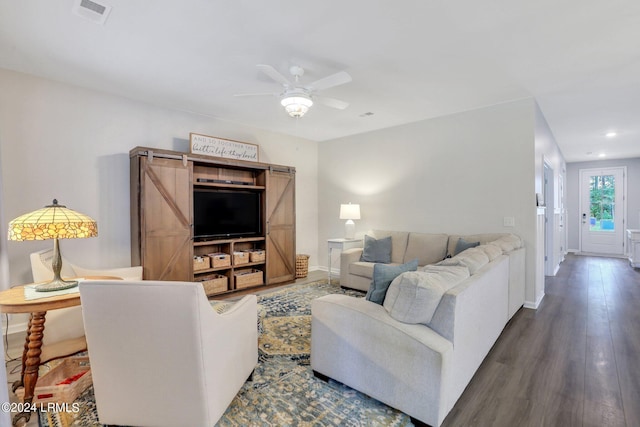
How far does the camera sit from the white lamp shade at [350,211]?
5.37 m

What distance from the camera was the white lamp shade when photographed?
17.6ft

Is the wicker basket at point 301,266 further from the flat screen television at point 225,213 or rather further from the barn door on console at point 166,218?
the barn door on console at point 166,218

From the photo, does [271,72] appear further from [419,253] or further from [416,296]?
[419,253]

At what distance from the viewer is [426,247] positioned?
454cm

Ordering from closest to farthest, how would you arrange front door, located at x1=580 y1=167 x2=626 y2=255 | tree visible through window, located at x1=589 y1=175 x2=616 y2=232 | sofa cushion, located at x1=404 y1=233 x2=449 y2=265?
sofa cushion, located at x1=404 y1=233 x2=449 y2=265 < front door, located at x1=580 y1=167 x2=626 y2=255 < tree visible through window, located at x1=589 y1=175 x2=616 y2=232

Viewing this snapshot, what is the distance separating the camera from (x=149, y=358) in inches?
63.4

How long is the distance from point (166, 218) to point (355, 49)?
2.95 meters

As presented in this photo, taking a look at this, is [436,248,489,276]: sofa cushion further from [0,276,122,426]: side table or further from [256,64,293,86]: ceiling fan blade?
[0,276,122,426]: side table

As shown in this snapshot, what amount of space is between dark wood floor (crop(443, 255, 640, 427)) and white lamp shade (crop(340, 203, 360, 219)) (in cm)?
271

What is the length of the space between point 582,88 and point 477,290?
121 inches

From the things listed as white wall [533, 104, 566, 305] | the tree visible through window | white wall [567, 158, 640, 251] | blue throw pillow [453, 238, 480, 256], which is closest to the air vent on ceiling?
blue throw pillow [453, 238, 480, 256]

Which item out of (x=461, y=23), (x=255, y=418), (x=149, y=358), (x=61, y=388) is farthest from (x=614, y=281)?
(x=61, y=388)

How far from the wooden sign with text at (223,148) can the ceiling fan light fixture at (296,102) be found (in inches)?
74.9

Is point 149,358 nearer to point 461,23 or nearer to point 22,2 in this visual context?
point 22,2
